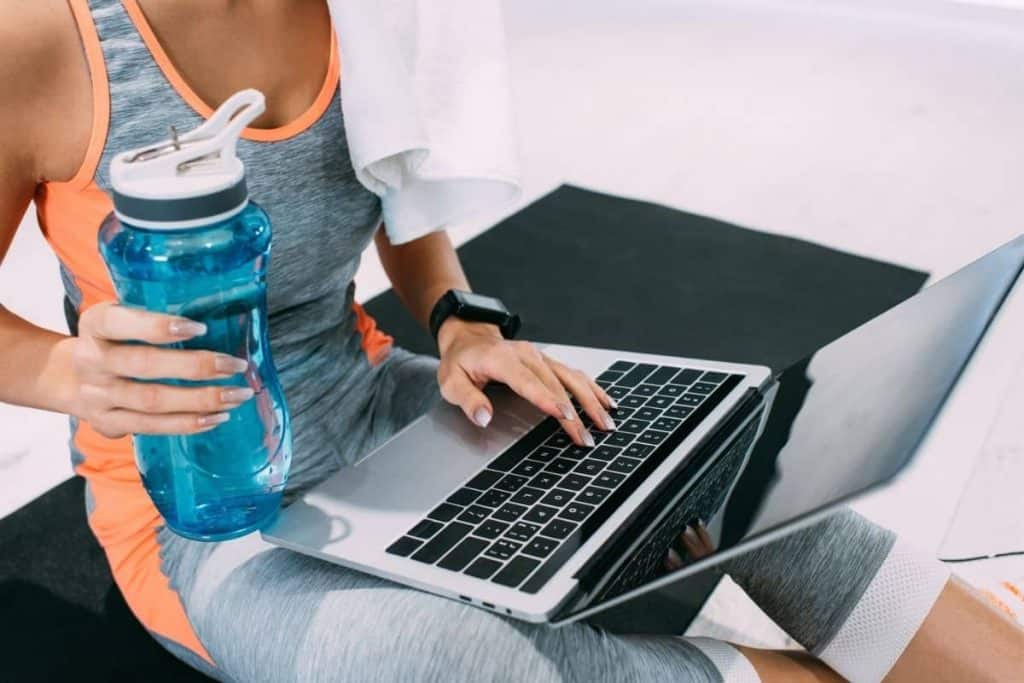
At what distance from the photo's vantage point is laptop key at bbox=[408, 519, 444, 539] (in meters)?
0.83

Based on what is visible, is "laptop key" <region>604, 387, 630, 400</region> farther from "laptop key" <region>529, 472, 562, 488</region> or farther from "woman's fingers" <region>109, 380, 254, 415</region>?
"woman's fingers" <region>109, 380, 254, 415</region>

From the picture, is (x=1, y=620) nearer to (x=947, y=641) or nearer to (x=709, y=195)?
(x=947, y=641)

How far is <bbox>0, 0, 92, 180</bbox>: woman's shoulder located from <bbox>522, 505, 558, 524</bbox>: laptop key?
47 cm

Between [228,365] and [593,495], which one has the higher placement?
[228,365]

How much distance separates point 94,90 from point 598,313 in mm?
1301

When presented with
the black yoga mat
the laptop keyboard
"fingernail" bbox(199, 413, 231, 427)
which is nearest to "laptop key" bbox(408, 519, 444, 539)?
the laptop keyboard

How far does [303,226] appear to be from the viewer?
0.95 m

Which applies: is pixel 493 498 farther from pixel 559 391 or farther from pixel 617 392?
pixel 617 392

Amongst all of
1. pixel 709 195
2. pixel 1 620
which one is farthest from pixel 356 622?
pixel 709 195

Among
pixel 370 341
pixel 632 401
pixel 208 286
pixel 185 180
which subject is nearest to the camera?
pixel 185 180

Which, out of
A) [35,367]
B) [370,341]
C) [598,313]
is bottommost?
[598,313]

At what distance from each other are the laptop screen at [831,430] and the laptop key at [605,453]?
0.21ft

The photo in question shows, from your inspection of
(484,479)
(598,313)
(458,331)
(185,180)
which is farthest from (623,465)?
(598,313)

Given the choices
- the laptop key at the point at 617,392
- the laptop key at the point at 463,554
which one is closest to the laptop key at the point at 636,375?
the laptop key at the point at 617,392
